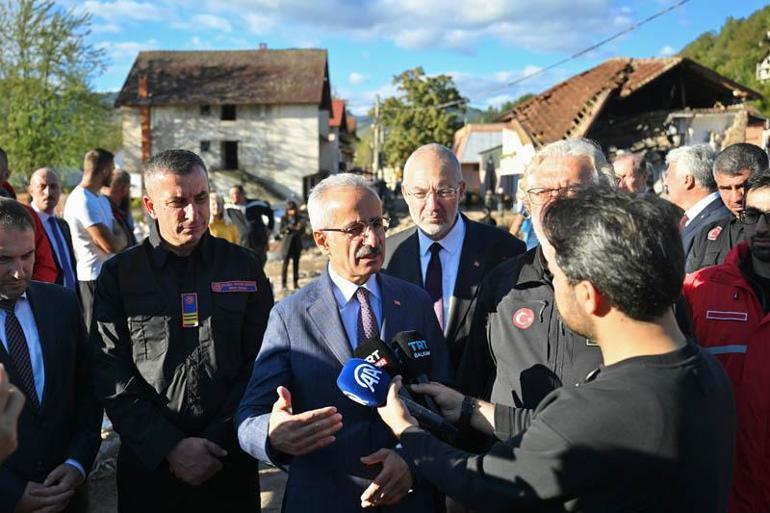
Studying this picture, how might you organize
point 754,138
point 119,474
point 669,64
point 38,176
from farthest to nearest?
point 754,138 → point 669,64 → point 38,176 → point 119,474

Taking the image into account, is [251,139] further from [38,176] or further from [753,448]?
[753,448]

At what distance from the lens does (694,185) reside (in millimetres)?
5129

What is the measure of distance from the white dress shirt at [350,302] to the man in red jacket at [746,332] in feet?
4.68

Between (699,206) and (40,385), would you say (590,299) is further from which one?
(699,206)

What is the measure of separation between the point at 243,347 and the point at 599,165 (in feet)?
6.14

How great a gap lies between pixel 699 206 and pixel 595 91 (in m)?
8.63

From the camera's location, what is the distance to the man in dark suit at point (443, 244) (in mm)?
3662

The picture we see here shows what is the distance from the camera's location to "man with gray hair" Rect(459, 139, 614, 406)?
2436mm

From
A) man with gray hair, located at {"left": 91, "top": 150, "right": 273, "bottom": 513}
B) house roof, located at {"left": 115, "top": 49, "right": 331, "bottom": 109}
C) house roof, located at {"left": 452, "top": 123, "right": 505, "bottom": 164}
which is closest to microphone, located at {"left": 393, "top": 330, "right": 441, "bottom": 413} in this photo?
man with gray hair, located at {"left": 91, "top": 150, "right": 273, "bottom": 513}

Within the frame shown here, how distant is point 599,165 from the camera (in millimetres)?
2818

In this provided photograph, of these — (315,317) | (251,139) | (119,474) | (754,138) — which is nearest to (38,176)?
(119,474)

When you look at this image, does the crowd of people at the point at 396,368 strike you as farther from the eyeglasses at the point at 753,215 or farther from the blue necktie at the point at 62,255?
the blue necktie at the point at 62,255

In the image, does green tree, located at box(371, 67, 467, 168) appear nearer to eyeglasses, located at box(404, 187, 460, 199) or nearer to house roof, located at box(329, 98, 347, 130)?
house roof, located at box(329, 98, 347, 130)

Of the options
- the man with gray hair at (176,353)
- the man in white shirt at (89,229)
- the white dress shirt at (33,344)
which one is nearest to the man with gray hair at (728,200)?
the man with gray hair at (176,353)
